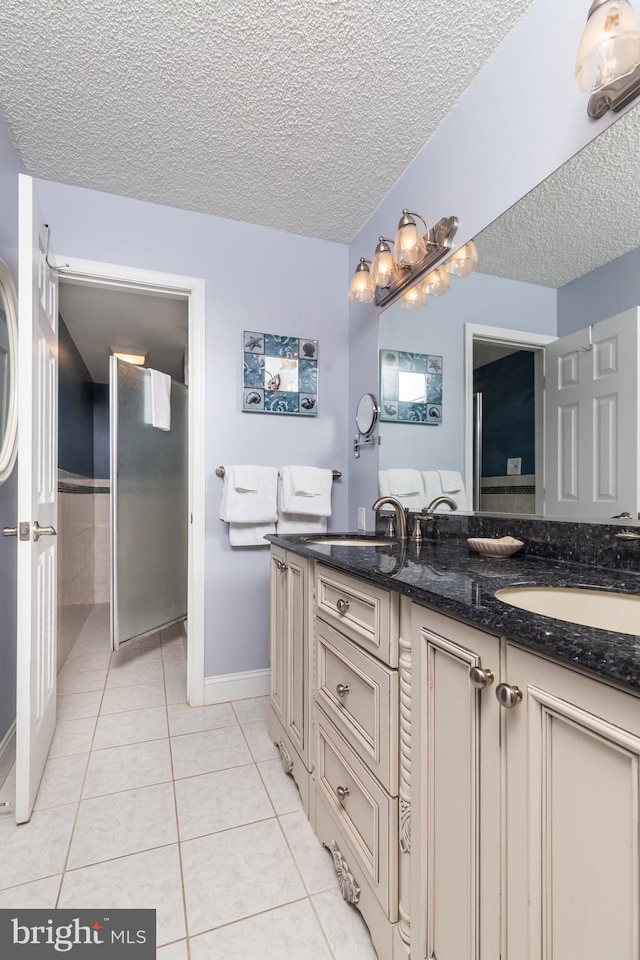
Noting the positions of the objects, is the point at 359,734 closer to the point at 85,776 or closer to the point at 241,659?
the point at 85,776

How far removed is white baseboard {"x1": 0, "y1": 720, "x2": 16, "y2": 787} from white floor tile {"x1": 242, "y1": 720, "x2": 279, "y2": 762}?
34.6 inches

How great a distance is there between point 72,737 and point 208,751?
1.97 ft

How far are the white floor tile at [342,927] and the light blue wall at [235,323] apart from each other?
129 cm

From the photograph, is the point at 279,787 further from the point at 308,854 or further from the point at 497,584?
the point at 497,584

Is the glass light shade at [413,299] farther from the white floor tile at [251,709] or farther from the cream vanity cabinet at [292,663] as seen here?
the white floor tile at [251,709]

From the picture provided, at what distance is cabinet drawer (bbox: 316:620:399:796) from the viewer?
0.96 metres

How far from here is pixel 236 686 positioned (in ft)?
7.71

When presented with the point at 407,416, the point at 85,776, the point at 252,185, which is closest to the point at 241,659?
the point at 85,776

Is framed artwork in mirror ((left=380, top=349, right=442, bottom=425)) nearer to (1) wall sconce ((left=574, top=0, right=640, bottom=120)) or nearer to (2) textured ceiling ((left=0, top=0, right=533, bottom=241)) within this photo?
(2) textured ceiling ((left=0, top=0, right=533, bottom=241))

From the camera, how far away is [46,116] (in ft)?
5.64

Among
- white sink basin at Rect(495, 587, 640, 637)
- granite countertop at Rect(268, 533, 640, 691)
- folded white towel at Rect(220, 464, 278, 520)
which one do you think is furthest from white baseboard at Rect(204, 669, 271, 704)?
white sink basin at Rect(495, 587, 640, 637)

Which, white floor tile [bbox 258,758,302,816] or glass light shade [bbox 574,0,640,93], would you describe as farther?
white floor tile [bbox 258,758,302,816]

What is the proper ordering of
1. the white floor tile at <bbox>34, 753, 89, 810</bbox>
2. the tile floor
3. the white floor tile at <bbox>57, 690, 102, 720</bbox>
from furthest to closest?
the white floor tile at <bbox>57, 690, 102, 720</bbox> < the white floor tile at <bbox>34, 753, 89, 810</bbox> < the tile floor

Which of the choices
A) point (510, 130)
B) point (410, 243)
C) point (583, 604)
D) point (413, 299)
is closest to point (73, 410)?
point (413, 299)
